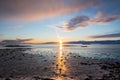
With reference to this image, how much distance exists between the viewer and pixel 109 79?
989 inches

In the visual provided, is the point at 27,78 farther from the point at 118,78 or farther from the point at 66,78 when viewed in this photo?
the point at 118,78

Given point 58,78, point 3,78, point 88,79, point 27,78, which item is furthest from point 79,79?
point 3,78

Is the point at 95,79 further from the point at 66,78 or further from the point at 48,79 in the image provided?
the point at 48,79

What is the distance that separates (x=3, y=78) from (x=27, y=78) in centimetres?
348

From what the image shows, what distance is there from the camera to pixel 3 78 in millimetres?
25078

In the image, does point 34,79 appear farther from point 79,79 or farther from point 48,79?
point 79,79

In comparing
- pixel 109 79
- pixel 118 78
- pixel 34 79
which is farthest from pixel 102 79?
pixel 34 79

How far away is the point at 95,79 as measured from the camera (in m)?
25.3

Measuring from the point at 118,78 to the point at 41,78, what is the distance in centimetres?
1159

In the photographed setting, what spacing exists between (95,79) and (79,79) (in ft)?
7.84

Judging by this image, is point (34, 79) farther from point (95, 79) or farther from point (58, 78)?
point (95, 79)

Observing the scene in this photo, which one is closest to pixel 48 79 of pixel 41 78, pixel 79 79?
pixel 41 78

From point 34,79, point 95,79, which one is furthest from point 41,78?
point 95,79

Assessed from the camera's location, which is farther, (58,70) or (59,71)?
(58,70)
